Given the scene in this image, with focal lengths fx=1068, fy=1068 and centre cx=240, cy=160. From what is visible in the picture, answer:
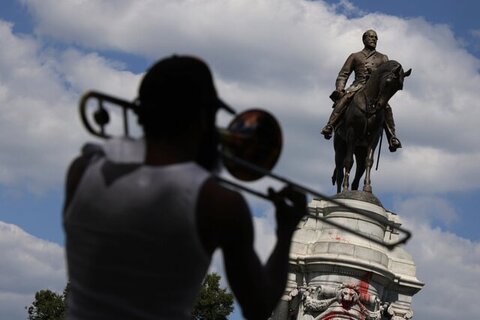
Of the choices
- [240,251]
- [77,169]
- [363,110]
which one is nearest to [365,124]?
[363,110]

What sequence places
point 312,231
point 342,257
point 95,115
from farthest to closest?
point 312,231 < point 342,257 < point 95,115

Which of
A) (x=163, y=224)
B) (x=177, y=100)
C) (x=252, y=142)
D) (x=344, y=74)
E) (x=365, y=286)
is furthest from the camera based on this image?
(x=344, y=74)

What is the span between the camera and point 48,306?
163 ft

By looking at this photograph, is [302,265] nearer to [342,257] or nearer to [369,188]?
[342,257]

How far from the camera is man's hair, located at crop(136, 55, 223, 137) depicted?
126 inches

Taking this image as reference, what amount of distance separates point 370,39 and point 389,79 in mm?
2188

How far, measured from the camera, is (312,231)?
2122 cm

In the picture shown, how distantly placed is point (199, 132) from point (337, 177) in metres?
18.8

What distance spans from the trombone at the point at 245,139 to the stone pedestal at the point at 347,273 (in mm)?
15380

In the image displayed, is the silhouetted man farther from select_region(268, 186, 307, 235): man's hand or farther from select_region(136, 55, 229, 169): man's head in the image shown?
select_region(268, 186, 307, 235): man's hand

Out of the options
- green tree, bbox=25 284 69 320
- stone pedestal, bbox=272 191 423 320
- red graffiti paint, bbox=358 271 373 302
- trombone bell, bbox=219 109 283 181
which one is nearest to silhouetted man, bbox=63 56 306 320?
trombone bell, bbox=219 109 283 181

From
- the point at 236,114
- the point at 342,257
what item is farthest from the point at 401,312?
the point at 236,114

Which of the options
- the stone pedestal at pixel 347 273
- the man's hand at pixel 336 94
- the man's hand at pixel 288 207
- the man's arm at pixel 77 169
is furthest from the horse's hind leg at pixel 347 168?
the man's arm at pixel 77 169

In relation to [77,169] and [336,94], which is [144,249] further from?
[336,94]
